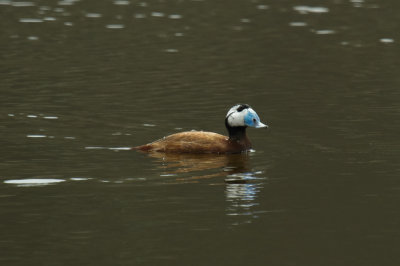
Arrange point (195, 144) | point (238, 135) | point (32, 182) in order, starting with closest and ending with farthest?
point (32, 182) → point (195, 144) → point (238, 135)

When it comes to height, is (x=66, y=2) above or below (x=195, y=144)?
below

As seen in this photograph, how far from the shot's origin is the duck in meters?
18.1

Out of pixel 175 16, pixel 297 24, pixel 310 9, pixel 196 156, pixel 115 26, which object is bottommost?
pixel 310 9

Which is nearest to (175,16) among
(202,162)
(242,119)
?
(242,119)

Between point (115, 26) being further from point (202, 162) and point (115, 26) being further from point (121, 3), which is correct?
point (202, 162)

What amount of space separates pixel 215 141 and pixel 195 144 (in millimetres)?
424

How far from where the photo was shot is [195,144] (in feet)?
59.3

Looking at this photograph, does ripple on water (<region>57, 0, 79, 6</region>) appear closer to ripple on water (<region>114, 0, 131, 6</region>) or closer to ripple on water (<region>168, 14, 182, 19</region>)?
ripple on water (<region>114, 0, 131, 6</region>)

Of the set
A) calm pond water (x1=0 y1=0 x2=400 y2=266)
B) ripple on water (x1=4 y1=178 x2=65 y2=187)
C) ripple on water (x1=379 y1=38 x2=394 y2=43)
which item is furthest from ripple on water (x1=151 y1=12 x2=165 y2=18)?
ripple on water (x1=4 y1=178 x2=65 y2=187)

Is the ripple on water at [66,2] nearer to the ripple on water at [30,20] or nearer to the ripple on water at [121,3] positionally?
the ripple on water at [121,3]

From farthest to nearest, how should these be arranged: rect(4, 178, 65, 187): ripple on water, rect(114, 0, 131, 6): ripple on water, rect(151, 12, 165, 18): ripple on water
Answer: rect(114, 0, 131, 6): ripple on water → rect(151, 12, 165, 18): ripple on water → rect(4, 178, 65, 187): ripple on water

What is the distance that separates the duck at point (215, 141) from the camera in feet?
59.4

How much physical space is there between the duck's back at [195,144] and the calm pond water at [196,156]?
0.90 ft

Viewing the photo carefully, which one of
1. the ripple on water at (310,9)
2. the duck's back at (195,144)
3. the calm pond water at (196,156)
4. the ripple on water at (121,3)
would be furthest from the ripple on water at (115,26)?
the duck's back at (195,144)
